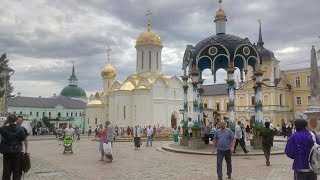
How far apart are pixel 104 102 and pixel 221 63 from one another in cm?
3666

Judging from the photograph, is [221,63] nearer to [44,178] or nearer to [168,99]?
[44,178]

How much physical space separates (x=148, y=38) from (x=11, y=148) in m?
45.7

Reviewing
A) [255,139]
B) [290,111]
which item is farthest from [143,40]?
[255,139]

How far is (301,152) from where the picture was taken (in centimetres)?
606

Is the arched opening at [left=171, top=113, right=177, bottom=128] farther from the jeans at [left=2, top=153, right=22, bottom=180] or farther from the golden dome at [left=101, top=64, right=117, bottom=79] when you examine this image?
the jeans at [left=2, top=153, right=22, bottom=180]

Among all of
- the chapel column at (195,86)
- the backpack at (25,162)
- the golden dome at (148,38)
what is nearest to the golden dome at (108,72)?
the golden dome at (148,38)

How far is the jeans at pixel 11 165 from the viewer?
7595mm

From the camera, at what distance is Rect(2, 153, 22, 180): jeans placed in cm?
759

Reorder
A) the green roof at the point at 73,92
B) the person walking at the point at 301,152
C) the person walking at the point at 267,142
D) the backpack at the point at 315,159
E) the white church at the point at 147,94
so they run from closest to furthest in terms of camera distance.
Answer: the backpack at the point at 315,159
the person walking at the point at 301,152
the person walking at the point at 267,142
the white church at the point at 147,94
the green roof at the point at 73,92

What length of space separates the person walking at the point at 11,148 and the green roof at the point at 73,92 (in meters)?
110

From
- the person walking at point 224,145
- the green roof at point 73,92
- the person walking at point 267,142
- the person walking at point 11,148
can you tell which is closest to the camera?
the person walking at point 11,148

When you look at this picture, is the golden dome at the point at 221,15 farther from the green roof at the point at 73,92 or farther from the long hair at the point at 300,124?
the green roof at the point at 73,92

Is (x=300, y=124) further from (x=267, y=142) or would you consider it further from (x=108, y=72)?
(x=108, y=72)

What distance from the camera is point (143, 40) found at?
52.4 m
